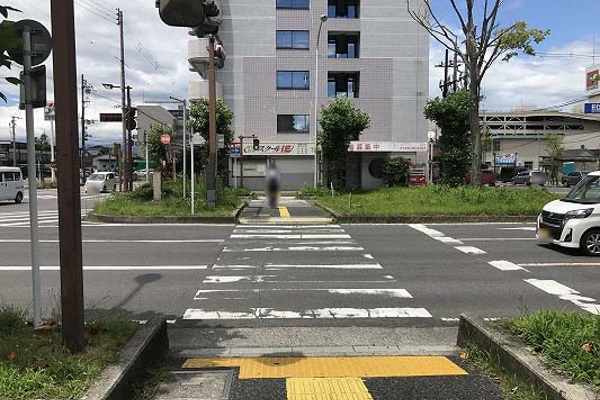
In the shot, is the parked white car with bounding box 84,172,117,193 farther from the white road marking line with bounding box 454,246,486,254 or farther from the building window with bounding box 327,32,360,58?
the white road marking line with bounding box 454,246,486,254

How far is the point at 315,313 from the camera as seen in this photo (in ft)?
22.1

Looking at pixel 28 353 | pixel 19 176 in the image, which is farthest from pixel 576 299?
pixel 19 176

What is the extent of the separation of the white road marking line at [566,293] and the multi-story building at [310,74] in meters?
29.1

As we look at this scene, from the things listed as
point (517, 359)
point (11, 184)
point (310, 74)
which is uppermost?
point (310, 74)

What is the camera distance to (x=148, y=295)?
761cm

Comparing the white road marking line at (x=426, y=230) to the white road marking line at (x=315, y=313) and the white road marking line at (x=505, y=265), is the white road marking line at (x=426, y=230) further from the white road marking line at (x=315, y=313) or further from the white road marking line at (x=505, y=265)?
the white road marking line at (x=315, y=313)

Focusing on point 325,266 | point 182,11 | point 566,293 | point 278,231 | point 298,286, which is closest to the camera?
point 182,11

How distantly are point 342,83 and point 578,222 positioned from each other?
30654 mm

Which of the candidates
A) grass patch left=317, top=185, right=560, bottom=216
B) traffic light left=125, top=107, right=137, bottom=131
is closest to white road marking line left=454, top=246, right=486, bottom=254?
grass patch left=317, top=185, right=560, bottom=216

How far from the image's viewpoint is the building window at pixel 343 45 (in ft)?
128

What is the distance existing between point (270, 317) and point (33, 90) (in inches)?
148

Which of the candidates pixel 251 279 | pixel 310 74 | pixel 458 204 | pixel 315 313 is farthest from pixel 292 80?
pixel 315 313

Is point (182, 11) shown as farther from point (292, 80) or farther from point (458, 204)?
point (292, 80)

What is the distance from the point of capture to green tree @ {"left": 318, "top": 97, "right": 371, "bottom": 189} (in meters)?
28.2
